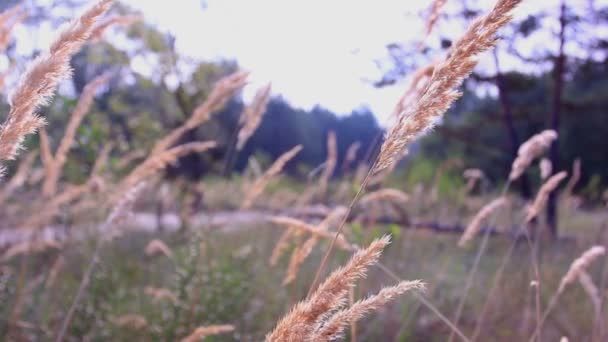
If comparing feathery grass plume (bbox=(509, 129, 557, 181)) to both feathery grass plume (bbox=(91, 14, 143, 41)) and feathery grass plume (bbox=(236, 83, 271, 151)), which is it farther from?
feathery grass plume (bbox=(91, 14, 143, 41))

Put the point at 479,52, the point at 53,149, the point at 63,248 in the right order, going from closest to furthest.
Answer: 1. the point at 479,52
2. the point at 63,248
3. the point at 53,149

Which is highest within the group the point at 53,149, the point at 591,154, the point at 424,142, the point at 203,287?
the point at 53,149

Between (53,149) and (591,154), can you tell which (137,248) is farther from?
(591,154)

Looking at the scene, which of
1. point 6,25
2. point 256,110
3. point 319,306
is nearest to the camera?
point 319,306

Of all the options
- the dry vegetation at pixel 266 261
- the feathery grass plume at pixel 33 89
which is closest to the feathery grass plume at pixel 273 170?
the dry vegetation at pixel 266 261

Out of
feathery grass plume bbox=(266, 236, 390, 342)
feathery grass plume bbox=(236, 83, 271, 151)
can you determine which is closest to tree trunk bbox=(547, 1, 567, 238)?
feathery grass plume bbox=(236, 83, 271, 151)

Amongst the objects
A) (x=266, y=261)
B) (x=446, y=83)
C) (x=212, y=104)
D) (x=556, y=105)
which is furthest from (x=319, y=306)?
(x=556, y=105)

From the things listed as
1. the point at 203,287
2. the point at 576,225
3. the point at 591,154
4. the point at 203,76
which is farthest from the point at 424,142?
the point at 203,287

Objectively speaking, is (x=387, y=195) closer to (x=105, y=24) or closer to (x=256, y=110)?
(x=256, y=110)

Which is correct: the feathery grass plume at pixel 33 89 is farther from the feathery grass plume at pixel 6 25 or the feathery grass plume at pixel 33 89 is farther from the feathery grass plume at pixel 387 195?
the feathery grass plume at pixel 387 195
